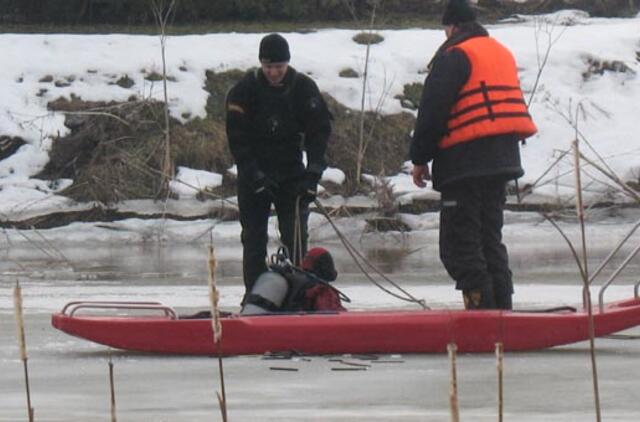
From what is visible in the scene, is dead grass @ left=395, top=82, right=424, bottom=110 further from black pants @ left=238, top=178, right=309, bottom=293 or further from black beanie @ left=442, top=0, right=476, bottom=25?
black beanie @ left=442, top=0, right=476, bottom=25

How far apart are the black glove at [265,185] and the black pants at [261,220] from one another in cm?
3

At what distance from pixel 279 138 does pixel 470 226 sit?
1.62m

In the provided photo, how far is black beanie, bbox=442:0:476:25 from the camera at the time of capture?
8.43m

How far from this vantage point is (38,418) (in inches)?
244

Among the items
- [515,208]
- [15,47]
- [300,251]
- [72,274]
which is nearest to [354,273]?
[72,274]

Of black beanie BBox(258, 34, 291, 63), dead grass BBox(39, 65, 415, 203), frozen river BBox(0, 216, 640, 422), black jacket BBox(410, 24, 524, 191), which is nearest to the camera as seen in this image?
frozen river BBox(0, 216, 640, 422)

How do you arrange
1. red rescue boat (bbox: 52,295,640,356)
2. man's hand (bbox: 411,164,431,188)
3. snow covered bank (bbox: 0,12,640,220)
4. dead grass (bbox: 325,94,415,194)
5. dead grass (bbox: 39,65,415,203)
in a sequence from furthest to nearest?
snow covered bank (bbox: 0,12,640,220) → dead grass (bbox: 325,94,415,194) → dead grass (bbox: 39,65,415,203) → man's hand (bbox: 411,164,431,188) → red rescue boat (bbox: 52,295,640,356)

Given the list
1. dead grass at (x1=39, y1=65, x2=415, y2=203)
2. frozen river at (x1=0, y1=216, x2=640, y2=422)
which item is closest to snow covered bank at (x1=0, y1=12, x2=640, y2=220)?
dead grass at (x1=39, y1=65, x2=415, y2=203)

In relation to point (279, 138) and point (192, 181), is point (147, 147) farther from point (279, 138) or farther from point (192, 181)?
point (279, 138)

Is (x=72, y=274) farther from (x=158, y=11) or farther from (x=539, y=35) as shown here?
→ (x=539, y=35)

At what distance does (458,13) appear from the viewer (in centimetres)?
844

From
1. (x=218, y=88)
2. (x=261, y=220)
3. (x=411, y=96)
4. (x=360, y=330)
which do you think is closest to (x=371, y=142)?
(x=411, y=96)

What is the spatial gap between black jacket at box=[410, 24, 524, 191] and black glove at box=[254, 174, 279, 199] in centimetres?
134

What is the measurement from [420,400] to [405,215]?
9.70 metres
